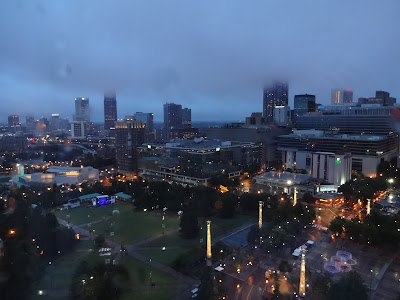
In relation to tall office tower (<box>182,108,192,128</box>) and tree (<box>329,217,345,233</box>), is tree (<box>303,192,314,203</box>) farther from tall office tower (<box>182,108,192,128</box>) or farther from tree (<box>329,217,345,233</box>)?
tall office tower (<box>182,108,192,128</box>)

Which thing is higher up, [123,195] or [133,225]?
[123,195]

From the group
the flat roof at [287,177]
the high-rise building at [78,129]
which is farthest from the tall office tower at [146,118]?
the flat roof at [287,177]

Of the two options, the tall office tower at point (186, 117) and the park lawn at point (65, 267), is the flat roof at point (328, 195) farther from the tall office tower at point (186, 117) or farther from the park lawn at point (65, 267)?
the tall office tower at point (186, 117)

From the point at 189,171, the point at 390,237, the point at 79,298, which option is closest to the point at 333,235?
the point at 390,237

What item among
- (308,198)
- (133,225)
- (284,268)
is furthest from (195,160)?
(284,268)

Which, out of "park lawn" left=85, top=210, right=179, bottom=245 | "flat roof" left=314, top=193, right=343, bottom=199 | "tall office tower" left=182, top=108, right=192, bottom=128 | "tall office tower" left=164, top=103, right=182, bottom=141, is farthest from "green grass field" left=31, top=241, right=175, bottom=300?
"tall office tower" left=182, top=108, right=192, bottom=128

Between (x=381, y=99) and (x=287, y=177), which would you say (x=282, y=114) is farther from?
(x=287, y=177)
